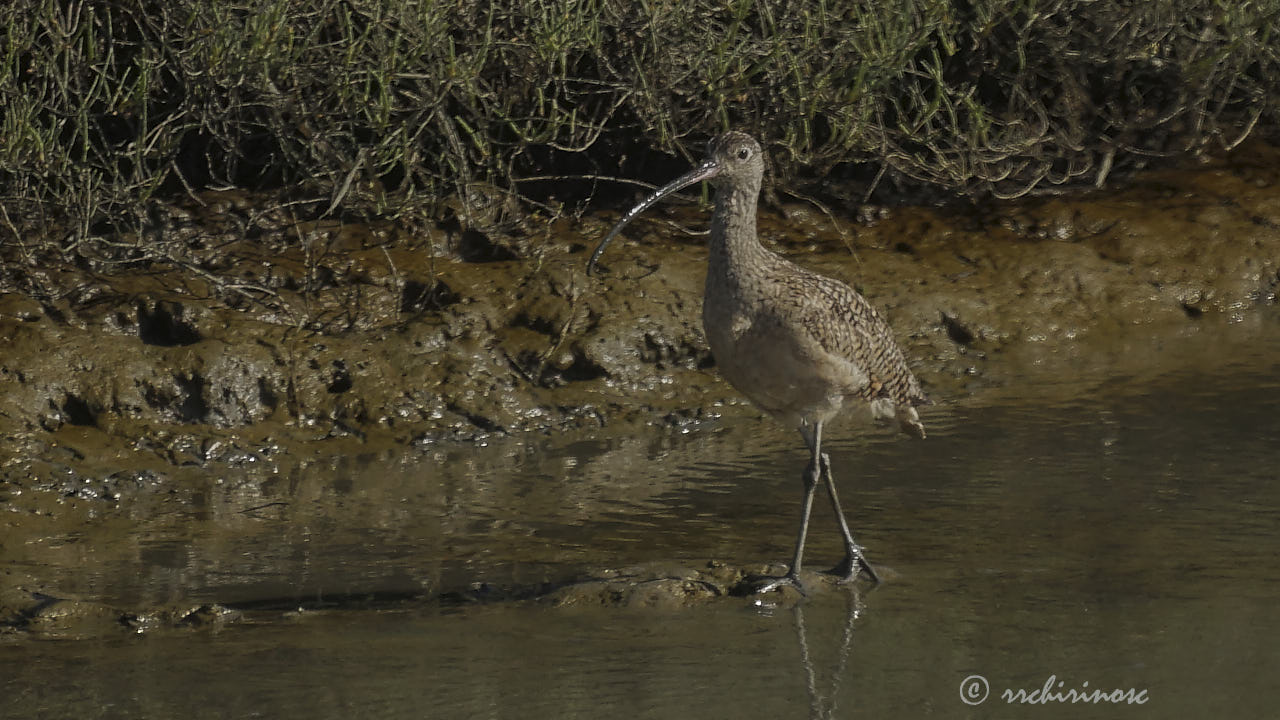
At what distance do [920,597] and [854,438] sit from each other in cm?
199

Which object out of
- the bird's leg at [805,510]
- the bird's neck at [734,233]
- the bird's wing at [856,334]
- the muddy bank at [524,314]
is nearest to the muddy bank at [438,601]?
the bird's leg at [805,510]

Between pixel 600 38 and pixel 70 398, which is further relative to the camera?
pixel 600 38

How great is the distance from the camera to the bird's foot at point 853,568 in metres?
4.98

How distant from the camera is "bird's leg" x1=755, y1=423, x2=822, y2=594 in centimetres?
488

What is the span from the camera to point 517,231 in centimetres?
781

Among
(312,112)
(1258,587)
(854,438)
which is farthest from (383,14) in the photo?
(1258,587)

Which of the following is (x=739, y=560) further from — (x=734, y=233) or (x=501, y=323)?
(x=501, y=323)

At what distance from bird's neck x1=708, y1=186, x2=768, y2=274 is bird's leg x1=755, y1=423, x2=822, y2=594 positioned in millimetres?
567

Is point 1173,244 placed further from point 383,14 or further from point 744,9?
point 383,14

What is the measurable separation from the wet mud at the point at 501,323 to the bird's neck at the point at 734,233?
1.79m

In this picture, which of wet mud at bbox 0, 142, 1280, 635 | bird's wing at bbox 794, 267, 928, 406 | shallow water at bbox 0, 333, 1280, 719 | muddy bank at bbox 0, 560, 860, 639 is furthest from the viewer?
wet mud at bbox 0, 142, 1280, 635

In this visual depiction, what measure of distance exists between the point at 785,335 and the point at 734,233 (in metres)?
0.41

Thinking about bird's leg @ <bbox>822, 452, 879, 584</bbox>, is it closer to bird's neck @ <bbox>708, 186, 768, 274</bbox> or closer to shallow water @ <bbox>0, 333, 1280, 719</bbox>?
shallow water @ <bbox>0, 333, 1280, 719</bbox>

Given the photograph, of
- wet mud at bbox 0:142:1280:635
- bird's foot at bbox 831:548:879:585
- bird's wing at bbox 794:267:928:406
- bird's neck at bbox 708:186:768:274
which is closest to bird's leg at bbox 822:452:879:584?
bird's foot at bbox 831:548:879:585
